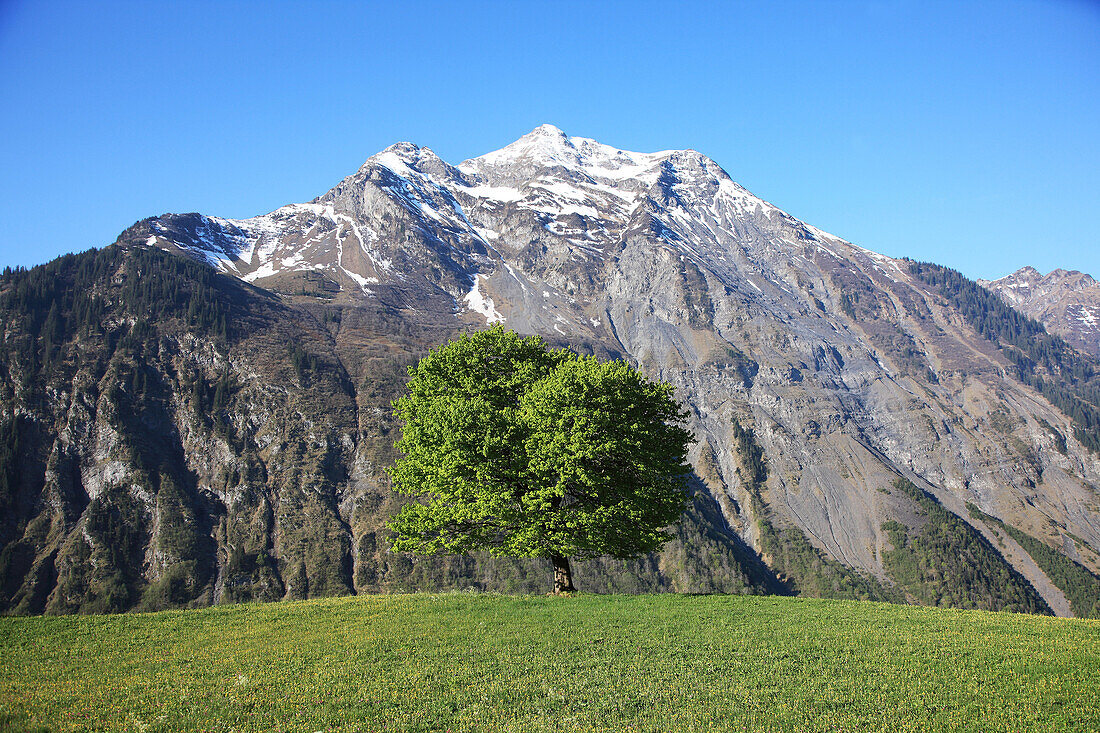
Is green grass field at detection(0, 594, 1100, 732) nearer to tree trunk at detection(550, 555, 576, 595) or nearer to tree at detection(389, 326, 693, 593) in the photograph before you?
tree at detection(389, 326, 693, 593)

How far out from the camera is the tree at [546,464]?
31.6m

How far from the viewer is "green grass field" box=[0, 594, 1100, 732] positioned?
14070 mm

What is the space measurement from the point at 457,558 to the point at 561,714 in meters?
174

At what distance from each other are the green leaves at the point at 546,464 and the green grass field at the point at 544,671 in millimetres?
6367

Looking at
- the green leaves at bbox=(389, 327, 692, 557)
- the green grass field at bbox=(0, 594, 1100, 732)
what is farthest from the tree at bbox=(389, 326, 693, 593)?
the green grass field at bbox=(0, 594, 1100, 732)

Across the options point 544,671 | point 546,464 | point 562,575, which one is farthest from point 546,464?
point 544,671

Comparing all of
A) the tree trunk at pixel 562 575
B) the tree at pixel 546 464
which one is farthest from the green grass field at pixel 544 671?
the tree trunk at pixel 562 575

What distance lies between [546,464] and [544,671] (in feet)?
48.3

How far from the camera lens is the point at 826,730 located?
1366 cm

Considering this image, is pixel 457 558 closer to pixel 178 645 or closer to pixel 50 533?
pixel 50 533

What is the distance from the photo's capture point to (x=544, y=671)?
1748cm

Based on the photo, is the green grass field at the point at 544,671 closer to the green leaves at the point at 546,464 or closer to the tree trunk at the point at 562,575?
the green leaves at the point at 546,464

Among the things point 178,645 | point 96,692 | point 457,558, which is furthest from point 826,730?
point 457,558

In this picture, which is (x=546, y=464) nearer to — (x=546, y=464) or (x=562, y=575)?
(x=546, y=464)
